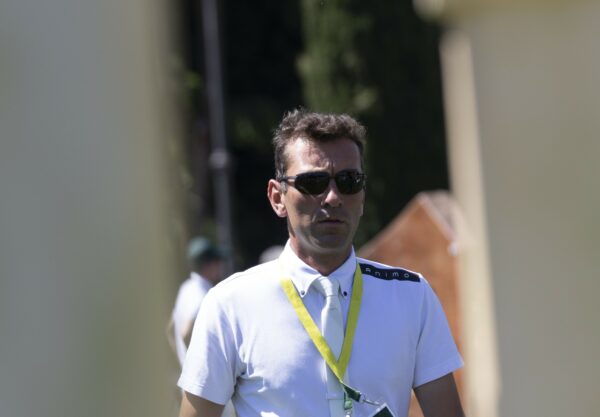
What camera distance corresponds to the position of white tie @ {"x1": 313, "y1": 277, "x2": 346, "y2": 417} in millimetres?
4121

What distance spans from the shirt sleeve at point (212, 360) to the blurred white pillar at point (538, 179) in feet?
3.77

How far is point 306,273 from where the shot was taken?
434 centimetres

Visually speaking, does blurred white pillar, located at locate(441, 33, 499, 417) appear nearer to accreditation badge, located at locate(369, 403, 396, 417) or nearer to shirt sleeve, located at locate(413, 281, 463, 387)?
accreditation badge, located at locate(369, 403, 396, 417)

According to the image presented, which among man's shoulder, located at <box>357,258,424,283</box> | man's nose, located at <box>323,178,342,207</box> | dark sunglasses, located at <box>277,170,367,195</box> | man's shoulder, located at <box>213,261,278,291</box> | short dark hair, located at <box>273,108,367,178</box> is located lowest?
man's shoulder, located at <box>357,258,424,283</box>

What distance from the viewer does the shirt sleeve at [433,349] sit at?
4344 millimetres

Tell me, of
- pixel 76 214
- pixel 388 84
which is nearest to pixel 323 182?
pixel 76 214

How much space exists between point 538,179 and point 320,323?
3.98ft

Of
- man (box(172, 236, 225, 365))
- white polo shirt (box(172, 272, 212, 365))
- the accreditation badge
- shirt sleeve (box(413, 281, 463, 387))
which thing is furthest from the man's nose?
white polo shirt (box(172, 272, 212, 365))

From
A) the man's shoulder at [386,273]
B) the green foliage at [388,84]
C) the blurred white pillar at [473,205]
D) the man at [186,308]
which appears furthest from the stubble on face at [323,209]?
the green foliage at [388,84]

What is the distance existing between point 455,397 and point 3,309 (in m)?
1.89

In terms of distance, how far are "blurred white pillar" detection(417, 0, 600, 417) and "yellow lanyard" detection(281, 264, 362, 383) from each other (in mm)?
914

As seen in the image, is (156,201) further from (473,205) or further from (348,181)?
(348,181)

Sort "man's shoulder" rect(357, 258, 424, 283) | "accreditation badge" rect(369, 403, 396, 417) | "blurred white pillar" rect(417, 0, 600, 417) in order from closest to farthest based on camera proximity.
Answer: "blurred white pillar" rect(417, 0, 600, 417) < "accreditation badge" rect(369, 403, 396, 417) < "man's shoulder" rect(357, 258, 424, 283)

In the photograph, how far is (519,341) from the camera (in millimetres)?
3289
